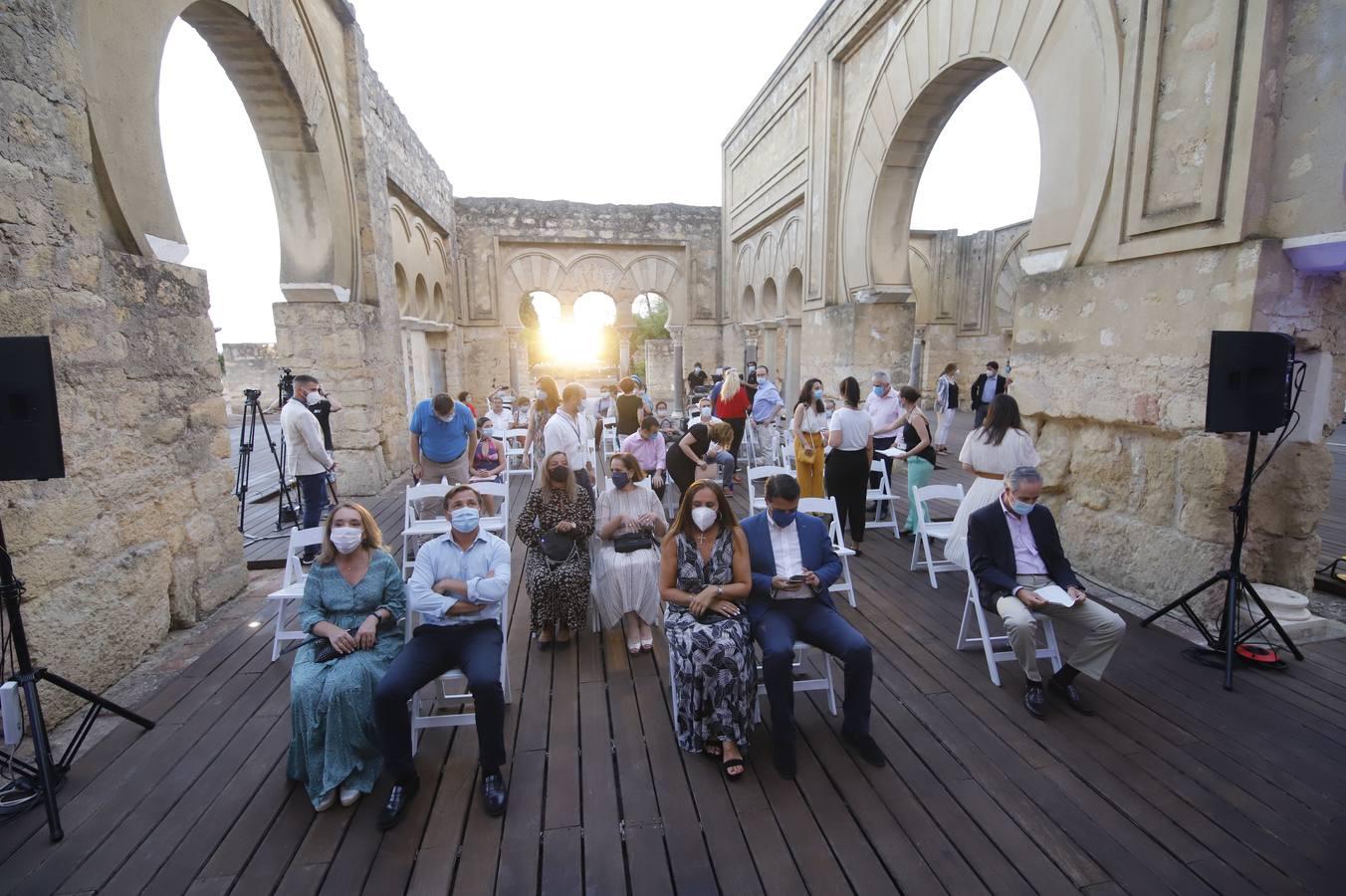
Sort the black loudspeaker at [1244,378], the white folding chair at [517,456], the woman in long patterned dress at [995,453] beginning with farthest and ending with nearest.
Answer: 1. the white folding chair at [517,456]
2. the woman in long patterned dress at [995,453]
3. the black loudspeaker at [1244,378]

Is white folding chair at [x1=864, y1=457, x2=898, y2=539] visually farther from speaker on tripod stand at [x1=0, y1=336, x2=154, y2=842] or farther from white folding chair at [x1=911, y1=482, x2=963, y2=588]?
speaker on tripod stand at [x1=0, y1=336, x2=154, y2=842]

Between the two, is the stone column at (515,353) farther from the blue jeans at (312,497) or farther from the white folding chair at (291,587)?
the white folding chair at (291,587)

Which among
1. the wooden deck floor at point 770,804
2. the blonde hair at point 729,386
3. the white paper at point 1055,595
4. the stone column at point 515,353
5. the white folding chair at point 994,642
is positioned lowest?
the wooden deck floor at point 770,804

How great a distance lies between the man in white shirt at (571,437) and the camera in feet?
16.4

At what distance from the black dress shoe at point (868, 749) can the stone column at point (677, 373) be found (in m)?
14.0

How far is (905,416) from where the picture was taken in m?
5.87

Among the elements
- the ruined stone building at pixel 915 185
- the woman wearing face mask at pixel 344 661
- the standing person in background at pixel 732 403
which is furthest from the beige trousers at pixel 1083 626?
the standing person in background at pixel 732 403

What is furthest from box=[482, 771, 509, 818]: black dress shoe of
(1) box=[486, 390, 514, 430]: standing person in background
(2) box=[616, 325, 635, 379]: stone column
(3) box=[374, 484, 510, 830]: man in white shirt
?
(2) box=[616, 325, 635, 379]: stone column

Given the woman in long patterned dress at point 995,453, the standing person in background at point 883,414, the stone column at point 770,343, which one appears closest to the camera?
the woman in long patterned dress at point 995,453

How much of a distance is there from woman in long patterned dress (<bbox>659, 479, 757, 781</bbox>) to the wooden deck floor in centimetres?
16

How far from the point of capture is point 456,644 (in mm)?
2881

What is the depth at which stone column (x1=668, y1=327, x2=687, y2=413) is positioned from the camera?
16.9m

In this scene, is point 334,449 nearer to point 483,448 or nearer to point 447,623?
point 483,448

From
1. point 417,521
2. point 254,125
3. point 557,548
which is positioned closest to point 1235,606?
point 557,548
